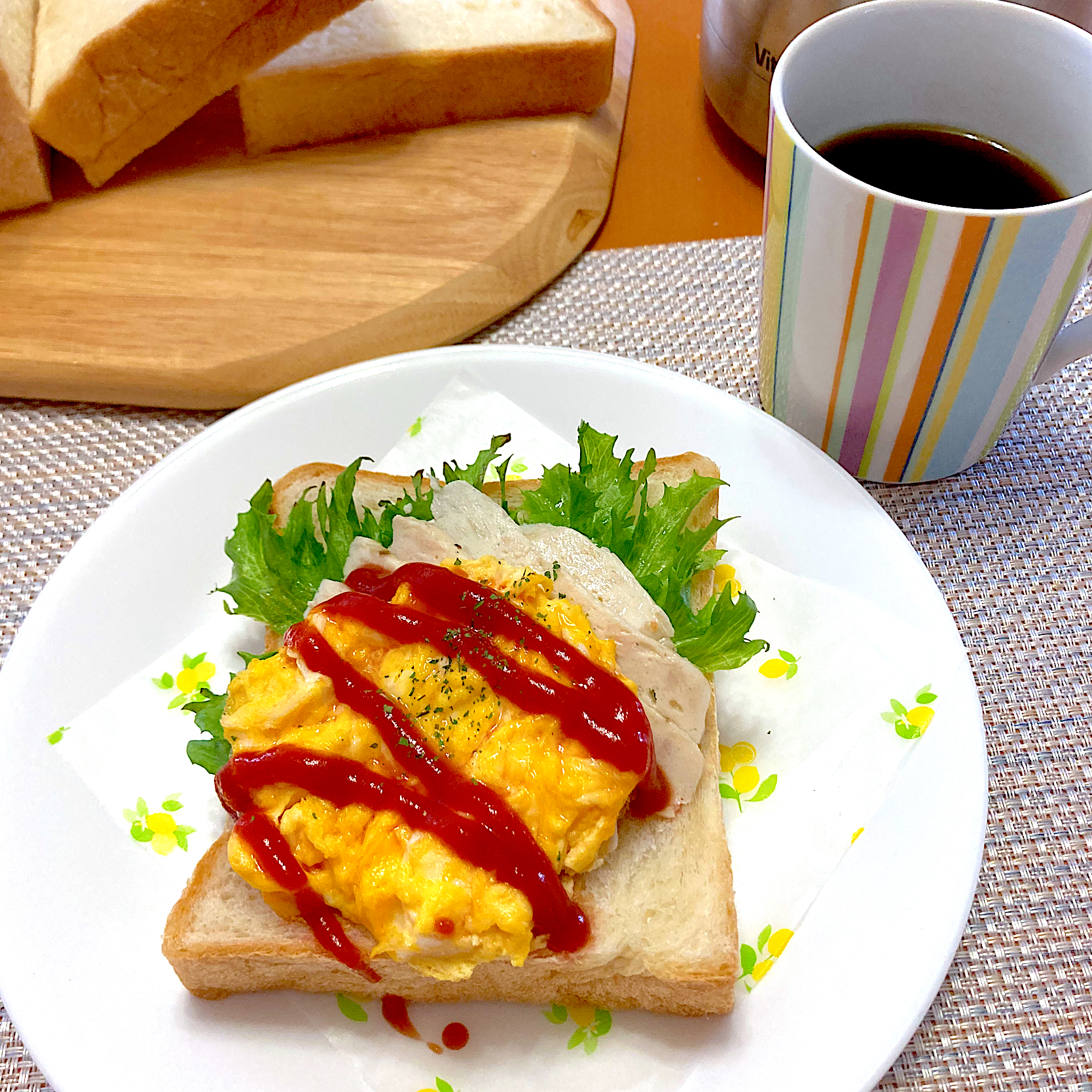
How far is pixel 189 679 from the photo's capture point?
2092 millimetres

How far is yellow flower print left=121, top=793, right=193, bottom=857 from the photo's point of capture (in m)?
1.89

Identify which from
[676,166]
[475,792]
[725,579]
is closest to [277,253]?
[676,166]

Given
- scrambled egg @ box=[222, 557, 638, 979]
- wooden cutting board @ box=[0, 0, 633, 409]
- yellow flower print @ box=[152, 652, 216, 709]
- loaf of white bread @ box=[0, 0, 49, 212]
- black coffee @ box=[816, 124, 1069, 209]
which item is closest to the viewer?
scrambled egg @ box=[222, 557, 638, 979]

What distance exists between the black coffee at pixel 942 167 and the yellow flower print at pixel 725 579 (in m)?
0.88

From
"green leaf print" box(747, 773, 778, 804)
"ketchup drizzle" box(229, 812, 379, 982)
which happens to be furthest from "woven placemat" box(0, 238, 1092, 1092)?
"ketchup drizzle" box(229, 812, 379, 982)

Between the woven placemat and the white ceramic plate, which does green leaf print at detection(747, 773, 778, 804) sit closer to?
the white ceramic plate

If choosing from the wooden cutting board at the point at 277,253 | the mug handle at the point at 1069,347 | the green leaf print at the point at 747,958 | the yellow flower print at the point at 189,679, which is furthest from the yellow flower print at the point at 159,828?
the mug handle at the point at 1069,347

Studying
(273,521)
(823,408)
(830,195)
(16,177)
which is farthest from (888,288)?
(16,177)

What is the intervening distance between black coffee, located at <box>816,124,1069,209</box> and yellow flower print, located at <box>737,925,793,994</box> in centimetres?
153

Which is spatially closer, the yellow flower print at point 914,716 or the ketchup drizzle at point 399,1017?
the ketchup drizzle at point 399,1017

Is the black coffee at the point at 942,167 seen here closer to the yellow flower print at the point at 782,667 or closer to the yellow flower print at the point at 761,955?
the yellow flower print at the point at 782,667

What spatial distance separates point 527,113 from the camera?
10.5ft

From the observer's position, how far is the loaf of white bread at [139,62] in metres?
2.85

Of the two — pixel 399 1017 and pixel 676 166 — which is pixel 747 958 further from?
pixel 676 166
